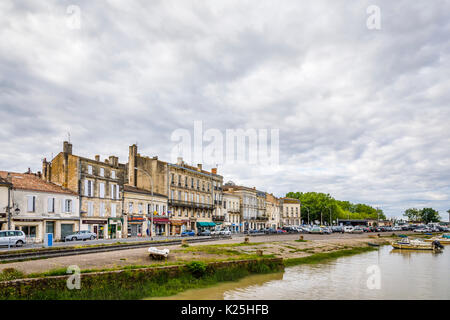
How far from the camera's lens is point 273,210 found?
108 m

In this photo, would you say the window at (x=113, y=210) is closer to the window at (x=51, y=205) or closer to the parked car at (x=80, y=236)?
the parked car at (x=80, y=236)

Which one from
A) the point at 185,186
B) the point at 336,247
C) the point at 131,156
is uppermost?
the point at 131,156

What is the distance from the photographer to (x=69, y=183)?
4897 cm

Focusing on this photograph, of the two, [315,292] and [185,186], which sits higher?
[185,186]

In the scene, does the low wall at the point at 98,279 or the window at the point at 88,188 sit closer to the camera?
the low wall at the point at 98,279

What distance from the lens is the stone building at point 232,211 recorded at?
8294 cm

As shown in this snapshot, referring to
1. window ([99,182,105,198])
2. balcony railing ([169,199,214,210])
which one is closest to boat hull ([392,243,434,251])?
balcony railing ([169,199,214,210])

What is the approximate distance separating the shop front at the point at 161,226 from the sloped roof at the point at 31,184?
15.2m

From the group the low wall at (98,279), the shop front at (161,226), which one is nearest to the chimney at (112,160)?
the shop front at (161,226)

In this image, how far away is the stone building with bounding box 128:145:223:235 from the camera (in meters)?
63.5

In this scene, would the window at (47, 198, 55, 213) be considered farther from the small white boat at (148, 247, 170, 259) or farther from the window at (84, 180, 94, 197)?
the small white boat at (148, 247, 170, 259)
